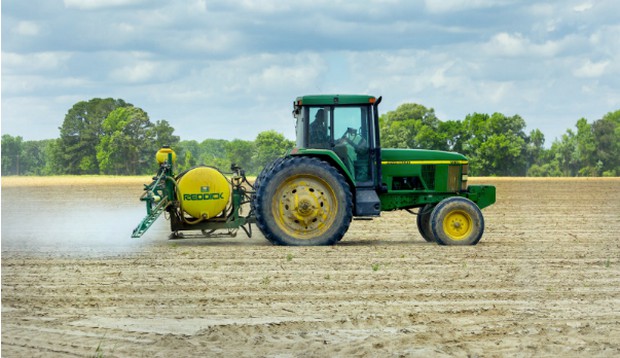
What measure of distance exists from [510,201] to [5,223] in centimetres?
1653

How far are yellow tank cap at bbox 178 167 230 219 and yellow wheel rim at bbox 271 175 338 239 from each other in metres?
1.01

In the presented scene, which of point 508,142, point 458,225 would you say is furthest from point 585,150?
point 458,225

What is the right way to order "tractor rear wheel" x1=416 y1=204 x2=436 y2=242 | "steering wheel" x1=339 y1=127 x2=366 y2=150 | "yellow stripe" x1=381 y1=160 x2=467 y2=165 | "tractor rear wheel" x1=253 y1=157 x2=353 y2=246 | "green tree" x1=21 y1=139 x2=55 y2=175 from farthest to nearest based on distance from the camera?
"green tree" x1=21 y1=139 x2=55 y2=175 → "tractor rear wheel" x1=416 y1=204 x2=436 y2=242 → "yellow stripe" x1=381 y1=160 x2=467 y2=165 → "steering wheel" x1=339 y1=127 x2=366 y2=150 → "tractor rear wheel" x1=253 y1=157 x2=353 y2=246

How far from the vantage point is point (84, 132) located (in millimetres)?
54156

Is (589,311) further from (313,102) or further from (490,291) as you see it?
(313,102)

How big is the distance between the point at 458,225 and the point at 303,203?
8.48 ft

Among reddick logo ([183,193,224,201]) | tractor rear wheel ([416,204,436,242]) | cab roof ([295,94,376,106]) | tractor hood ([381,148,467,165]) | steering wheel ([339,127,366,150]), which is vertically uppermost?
cab roof ([295,94,376,106])

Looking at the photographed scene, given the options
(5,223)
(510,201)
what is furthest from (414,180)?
(510,201)

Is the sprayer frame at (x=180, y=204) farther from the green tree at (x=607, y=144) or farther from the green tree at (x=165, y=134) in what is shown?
the green tree at (x=607, y=144)

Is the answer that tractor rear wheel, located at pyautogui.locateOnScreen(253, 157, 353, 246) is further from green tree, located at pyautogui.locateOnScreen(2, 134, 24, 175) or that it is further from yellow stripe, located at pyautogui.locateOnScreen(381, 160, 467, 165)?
green tree, located at pyautogui.locateOnScreen(2, 134, 24, 175)

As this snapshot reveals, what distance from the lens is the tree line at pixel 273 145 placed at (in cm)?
4975

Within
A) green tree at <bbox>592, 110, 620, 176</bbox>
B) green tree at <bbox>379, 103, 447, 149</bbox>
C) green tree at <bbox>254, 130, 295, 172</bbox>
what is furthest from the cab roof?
green tree at <bbox>592, 110, 620, 176</bbox>

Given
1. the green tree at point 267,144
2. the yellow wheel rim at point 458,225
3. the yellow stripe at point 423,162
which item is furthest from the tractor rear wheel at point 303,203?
the green tree at point 267,144

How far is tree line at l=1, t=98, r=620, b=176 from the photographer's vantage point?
49.8m
